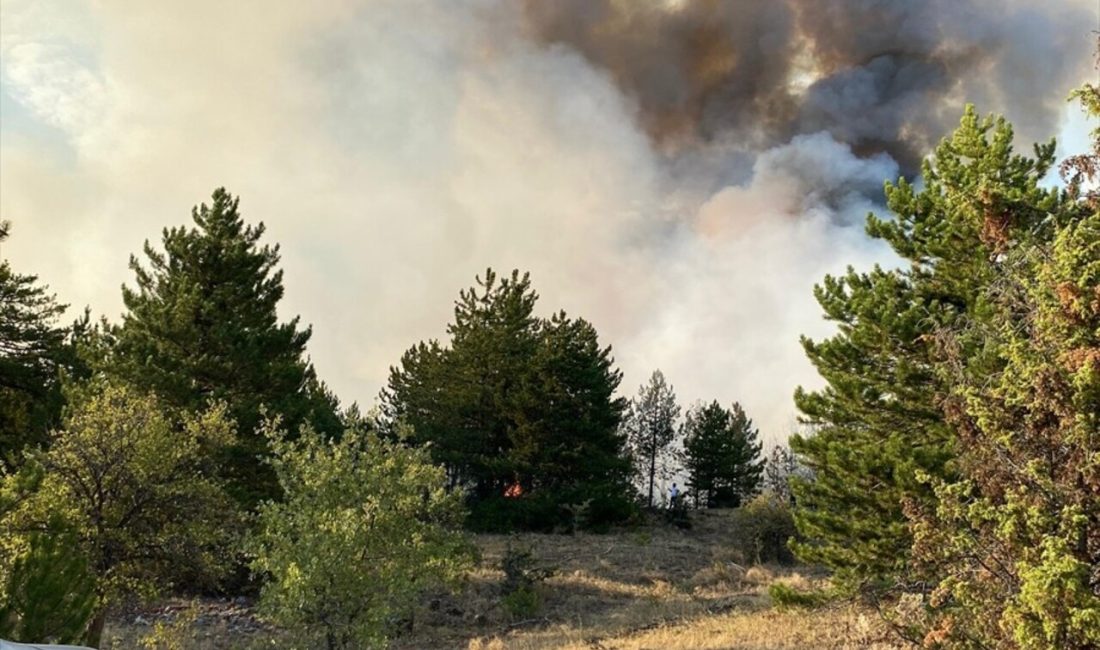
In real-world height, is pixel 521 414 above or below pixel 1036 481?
above

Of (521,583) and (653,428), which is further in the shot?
(653,428)

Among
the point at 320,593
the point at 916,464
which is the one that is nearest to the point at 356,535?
the point at 320,593

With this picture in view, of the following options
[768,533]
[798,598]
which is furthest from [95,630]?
[768,533]

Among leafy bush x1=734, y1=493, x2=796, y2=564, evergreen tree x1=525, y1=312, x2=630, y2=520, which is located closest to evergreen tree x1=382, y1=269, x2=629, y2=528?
evergreen tree x1=525, y1=312, x2=630, y2=520

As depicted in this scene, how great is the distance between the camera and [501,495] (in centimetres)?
3700

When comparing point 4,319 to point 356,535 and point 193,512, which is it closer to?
point 193,512

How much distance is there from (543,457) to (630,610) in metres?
14.5

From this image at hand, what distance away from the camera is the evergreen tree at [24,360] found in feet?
88.8

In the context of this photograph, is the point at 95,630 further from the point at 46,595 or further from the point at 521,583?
the point at 521,583

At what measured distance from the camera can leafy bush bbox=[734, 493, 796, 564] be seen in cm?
2980

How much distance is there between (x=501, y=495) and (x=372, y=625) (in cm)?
2565

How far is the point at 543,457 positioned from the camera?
3475 centimetres

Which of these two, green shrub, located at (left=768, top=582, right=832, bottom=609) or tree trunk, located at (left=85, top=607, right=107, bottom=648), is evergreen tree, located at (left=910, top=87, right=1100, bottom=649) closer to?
green shrub, located at (left=768, top=582, right=832, bottom=609)

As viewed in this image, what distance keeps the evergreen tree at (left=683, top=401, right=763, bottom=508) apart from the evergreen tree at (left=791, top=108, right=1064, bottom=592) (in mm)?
35352
